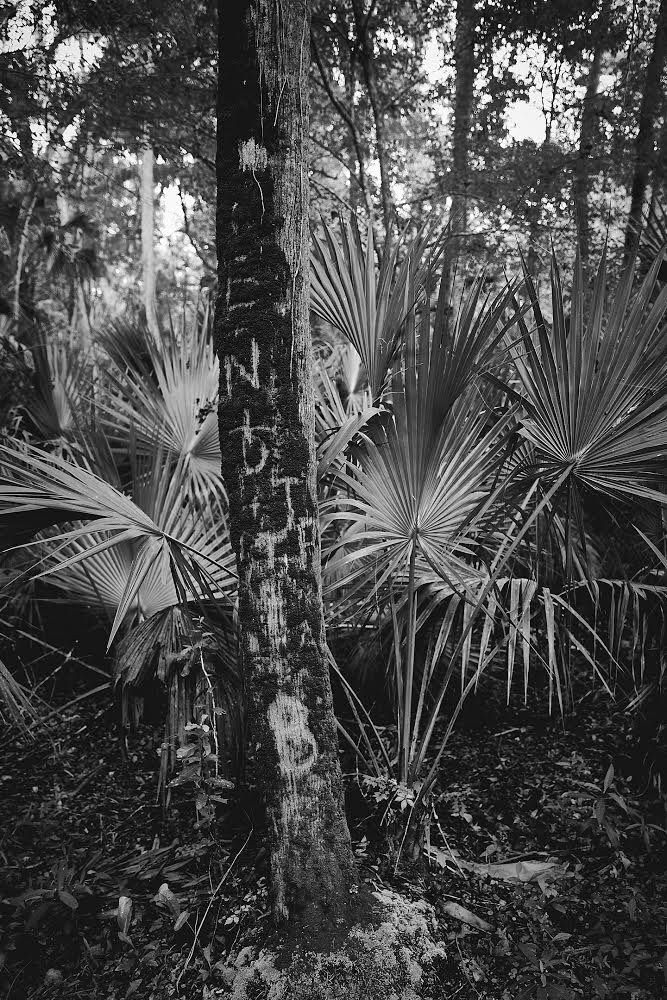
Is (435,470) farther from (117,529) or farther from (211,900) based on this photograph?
(211,900)

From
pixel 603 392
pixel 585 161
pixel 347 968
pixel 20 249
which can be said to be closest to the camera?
pixel 347 968

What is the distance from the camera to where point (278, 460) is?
2.04 metres

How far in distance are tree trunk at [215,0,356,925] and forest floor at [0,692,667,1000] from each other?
44 cm

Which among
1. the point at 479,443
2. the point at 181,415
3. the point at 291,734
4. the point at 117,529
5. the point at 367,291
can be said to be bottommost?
the point at 291,734

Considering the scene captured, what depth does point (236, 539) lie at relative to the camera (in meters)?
2.06

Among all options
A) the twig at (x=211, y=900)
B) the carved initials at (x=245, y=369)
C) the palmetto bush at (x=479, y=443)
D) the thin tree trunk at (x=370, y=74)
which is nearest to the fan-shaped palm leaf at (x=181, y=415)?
the palmetto bush at (x=479, y=443)

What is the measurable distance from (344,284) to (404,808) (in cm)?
218

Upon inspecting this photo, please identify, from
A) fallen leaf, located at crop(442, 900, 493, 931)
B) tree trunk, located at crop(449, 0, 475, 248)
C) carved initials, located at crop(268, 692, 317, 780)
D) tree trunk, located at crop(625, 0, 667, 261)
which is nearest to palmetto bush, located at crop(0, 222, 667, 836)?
fallen leaf, located at crop(442, 900, 493, 931)

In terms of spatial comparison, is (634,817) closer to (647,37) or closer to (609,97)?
(609,97)

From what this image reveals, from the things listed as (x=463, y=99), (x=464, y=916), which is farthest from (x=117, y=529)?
(x=463, y=99)

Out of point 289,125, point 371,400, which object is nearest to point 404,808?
point 371,400

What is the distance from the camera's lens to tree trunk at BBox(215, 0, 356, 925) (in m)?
1.98

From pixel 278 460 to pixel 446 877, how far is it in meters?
1.88

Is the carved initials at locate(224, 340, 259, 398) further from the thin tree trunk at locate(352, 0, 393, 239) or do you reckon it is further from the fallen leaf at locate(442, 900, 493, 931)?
the thin tree trunk at locate(352, 0, 393, 239)
